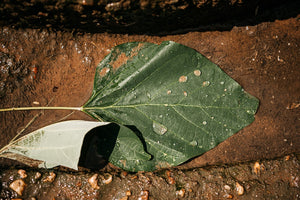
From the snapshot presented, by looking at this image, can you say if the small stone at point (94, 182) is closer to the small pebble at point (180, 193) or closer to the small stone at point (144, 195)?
the small stone at point (144, 195)

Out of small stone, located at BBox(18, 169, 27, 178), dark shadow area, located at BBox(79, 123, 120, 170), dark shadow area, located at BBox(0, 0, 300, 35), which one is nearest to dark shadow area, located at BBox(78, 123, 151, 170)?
dark shadow area, located at BBox(79, 123, 120, 170)

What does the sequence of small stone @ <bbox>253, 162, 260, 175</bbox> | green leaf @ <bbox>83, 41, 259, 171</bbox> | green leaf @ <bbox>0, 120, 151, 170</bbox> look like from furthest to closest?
small stone @ <bbox>253, 162, 260, 175</bbox>, green leaf @ <bbox>83, 41, 259, 171</bbox>, green leaf @ <bbox>0, 120, 151, 170</bbox>

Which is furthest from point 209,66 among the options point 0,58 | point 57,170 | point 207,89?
point 0,58

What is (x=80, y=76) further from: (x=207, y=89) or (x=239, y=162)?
(x=239, y=162)

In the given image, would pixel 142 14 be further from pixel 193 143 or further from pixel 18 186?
pixel 18 186

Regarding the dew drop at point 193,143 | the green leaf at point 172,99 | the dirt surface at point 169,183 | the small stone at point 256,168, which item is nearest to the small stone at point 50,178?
the dirt surface at point 169,183

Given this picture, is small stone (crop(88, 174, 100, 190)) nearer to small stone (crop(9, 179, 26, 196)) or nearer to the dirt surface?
the dirt surface
